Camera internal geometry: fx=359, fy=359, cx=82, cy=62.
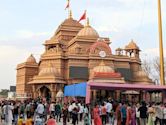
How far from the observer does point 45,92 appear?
157 feet

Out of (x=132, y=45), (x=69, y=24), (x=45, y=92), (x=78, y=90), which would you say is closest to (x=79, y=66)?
(x=45, y=92)

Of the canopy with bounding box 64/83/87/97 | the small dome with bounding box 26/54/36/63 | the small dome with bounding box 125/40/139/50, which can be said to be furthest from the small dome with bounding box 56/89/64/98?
the small dome with bounding box 125/40/139/50

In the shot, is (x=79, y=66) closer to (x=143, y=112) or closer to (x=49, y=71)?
(x=49, y=71)

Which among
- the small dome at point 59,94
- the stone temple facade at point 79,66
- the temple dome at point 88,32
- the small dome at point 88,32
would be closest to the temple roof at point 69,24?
the stone temple facade at point 79,66

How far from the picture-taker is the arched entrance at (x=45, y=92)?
4703cm

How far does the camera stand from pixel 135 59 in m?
51.5

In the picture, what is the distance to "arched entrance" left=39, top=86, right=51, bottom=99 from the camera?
47031mm

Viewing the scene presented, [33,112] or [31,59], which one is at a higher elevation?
[31,59]

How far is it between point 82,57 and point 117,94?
6.85 m

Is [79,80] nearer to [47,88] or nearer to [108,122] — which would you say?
[47,88]

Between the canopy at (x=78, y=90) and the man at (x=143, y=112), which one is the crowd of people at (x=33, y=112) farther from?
the man at (x=143, y=112)

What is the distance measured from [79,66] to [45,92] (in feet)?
19.5

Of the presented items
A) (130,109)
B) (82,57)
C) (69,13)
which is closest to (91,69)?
(82,57)

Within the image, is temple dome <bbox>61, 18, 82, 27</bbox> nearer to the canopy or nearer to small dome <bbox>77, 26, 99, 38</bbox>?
small dome <bbox>77, 26, 99, 38</bbox>
